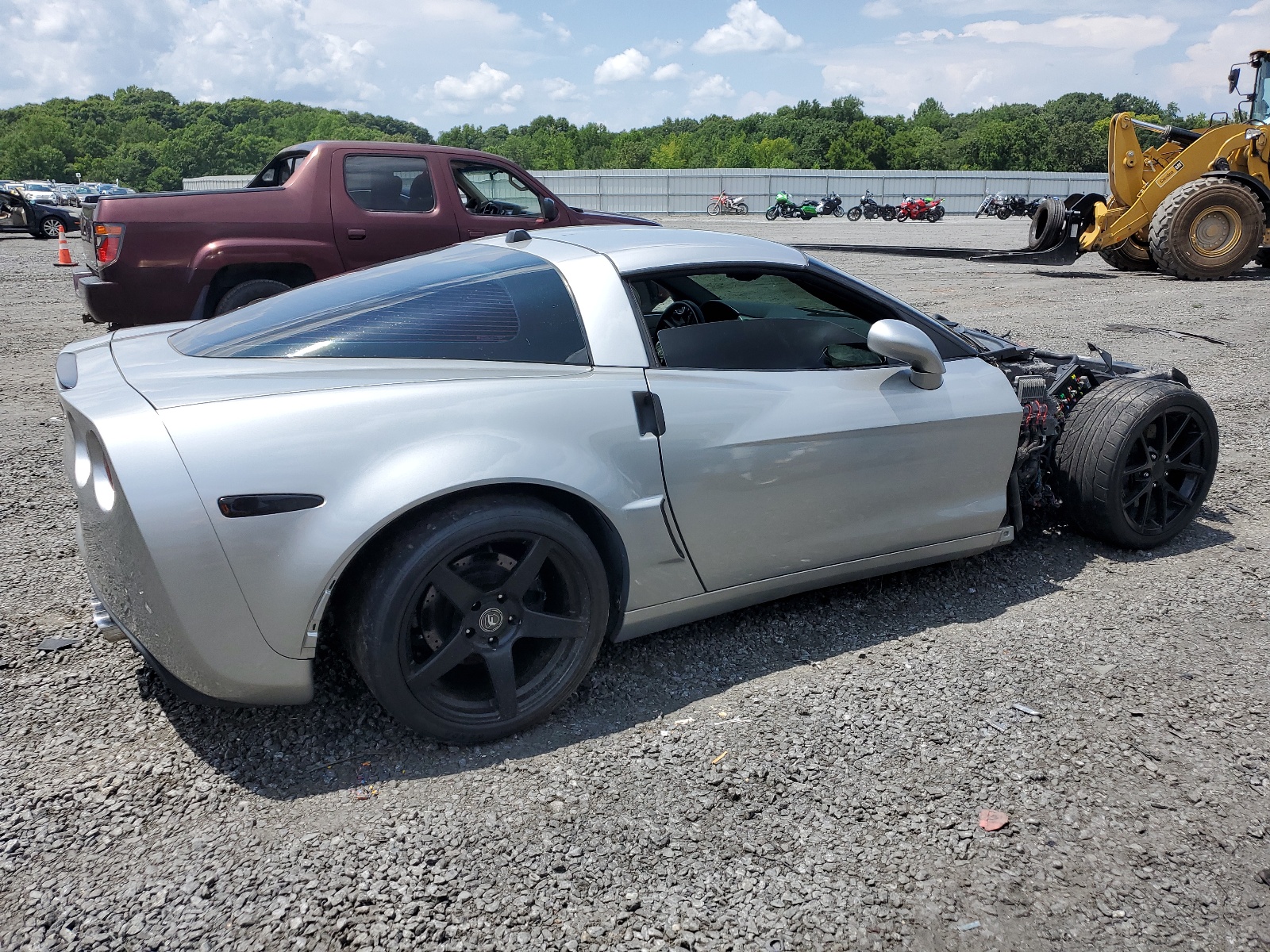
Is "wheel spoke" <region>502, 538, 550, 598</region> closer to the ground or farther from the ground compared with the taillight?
closer to the ground

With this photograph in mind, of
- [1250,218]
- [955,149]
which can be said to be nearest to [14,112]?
[955,149]

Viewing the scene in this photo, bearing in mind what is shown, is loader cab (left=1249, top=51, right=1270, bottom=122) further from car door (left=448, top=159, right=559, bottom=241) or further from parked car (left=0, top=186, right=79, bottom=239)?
parked car (left=0, top=186, right=79, bottom=239)

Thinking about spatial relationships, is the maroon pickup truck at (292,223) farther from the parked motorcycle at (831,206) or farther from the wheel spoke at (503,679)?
the parked motorcycle at (831,206)

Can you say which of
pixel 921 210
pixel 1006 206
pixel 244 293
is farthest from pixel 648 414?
pixel 1006 206

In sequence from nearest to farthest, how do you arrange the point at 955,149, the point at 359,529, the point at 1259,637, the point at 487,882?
the point at 487,882, the point at 359,529, the point at 1259,637, the point at 955,149

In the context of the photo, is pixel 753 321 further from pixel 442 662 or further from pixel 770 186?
pixel 770 186

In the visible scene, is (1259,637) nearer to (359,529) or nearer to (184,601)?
(359,529)

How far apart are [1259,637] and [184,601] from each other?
356 cm

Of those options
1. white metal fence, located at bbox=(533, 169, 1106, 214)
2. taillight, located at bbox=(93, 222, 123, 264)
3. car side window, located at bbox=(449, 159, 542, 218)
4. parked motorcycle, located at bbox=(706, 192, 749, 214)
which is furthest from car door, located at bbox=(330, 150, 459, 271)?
white metal fence, located at bbox=(533, 169, 1106, 214)

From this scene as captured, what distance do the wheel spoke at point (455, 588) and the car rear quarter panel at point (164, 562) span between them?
40 centimetres

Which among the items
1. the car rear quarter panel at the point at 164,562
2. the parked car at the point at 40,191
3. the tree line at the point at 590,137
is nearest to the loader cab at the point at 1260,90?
the car rear quarter panel at the point at 164,562

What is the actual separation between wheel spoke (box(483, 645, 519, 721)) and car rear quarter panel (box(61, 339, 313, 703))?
0.49 metres

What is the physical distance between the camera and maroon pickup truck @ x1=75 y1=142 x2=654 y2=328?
733 centimetres

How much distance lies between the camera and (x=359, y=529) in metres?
2.45
